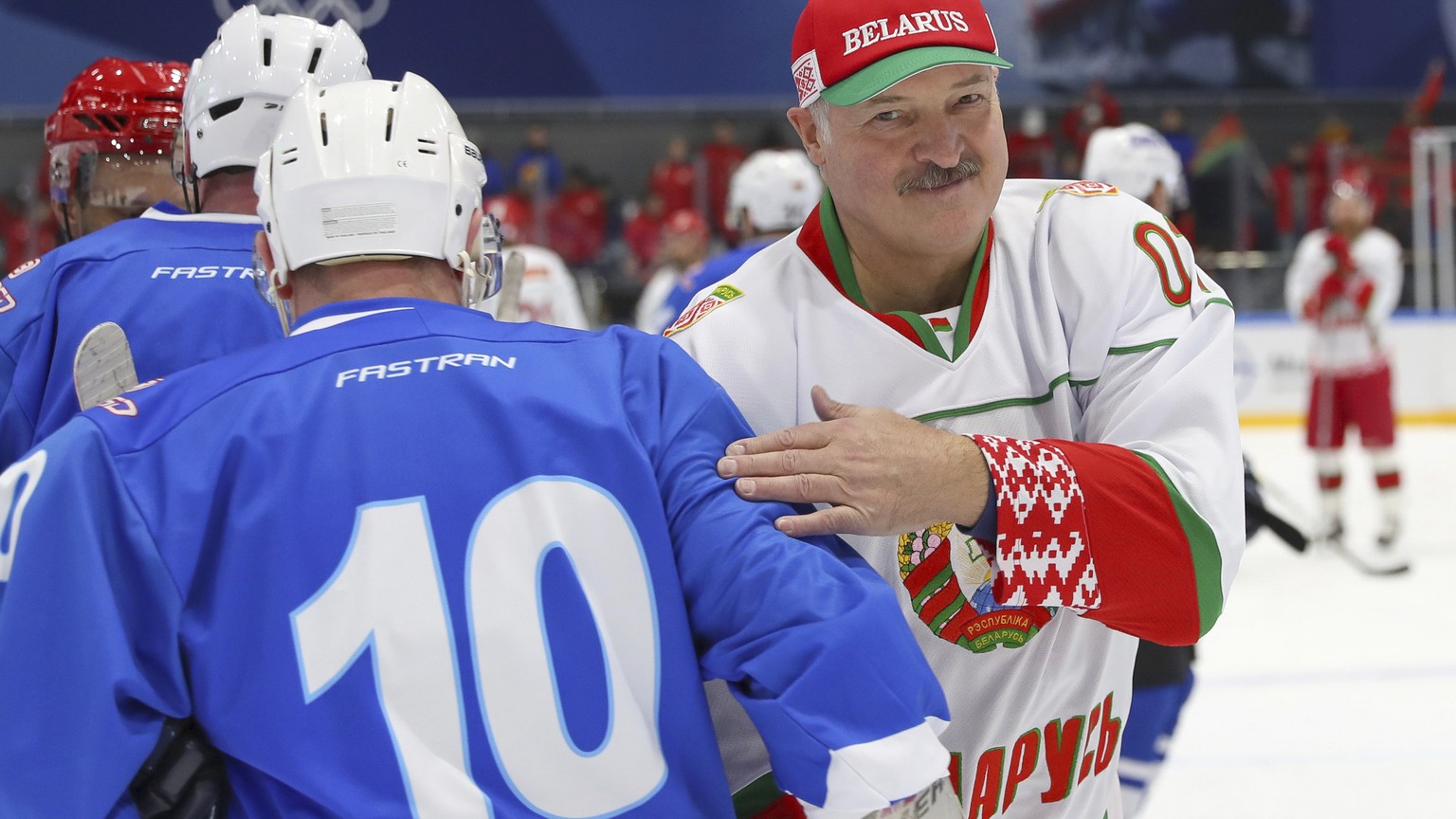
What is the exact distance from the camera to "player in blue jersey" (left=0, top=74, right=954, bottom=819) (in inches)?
48.4

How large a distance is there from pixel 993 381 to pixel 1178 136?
40.3 ft

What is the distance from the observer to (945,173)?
1700mm

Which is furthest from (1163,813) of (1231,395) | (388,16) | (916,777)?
(388,16)

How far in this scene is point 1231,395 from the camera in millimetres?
1646

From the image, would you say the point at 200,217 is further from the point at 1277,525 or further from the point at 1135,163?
the point at 1135,163

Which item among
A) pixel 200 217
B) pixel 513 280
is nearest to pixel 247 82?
pixel 200 217

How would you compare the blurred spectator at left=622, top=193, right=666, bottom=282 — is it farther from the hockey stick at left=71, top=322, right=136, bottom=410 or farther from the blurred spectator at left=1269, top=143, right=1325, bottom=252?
the hockey stick at left=71, top=322, right=136, bottom=410

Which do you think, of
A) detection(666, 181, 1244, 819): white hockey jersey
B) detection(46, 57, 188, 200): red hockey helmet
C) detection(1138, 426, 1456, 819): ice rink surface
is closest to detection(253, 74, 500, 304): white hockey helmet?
detection(666, 181, 1244, 819): white hockey jersey

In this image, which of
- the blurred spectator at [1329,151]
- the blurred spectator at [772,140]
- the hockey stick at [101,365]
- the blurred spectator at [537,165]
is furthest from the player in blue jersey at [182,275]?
the blurred spectator at [1329,151]

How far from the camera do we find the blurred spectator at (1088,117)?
43.3ft

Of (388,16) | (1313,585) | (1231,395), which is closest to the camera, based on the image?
(1231,395)

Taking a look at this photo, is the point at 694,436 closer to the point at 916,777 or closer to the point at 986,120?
the point at 916,777

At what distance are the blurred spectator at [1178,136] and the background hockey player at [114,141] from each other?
38.3 ft

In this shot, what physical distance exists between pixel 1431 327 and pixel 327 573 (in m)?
11.7
